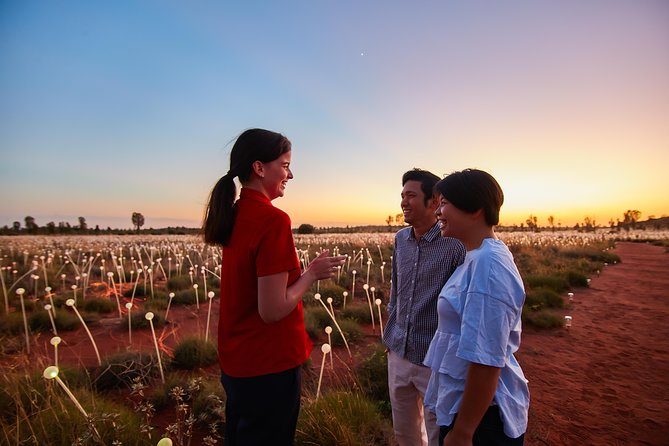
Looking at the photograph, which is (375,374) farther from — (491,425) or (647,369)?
(647,369)

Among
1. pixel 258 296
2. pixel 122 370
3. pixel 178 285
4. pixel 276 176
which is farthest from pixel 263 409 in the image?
pixel 178 285

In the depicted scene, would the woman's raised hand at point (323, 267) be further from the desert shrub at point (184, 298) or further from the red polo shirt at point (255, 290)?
the desert shrub at point (184, 298)

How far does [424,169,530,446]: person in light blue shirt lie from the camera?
140 centimetres

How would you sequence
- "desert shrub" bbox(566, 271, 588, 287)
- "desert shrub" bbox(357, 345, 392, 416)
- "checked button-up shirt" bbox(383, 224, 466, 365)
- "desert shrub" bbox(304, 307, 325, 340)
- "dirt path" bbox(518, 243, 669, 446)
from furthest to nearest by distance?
"desert shrub" bbox(566, 271, 588, 287), "desert shrub" bbox(304, 307, 325, 340), "desert shrub" bbox(357, 345, 392, 416), "dirt path" bbox(518, 243, 669, 446), "checked button-up shirt" bbox(383, 224, 466, 365)

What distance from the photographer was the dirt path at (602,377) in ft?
12.5

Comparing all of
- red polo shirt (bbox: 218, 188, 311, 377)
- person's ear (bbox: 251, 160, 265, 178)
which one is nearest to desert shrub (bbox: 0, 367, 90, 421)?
red polo shirt (bbox: 218, 188, 311, 377)

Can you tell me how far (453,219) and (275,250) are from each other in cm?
95

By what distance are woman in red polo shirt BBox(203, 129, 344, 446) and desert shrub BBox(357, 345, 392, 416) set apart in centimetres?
265

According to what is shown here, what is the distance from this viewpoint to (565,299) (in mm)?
10219

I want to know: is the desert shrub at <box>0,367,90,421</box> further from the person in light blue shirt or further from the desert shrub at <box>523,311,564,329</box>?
the desert shrub at <box>523,311,564,329</box>

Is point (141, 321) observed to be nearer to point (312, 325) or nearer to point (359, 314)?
point (312, 325)

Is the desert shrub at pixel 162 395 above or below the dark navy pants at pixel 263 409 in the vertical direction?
below

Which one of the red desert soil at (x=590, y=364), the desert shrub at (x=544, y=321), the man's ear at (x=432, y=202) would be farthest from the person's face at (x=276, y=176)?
the desert shrub at (x=544, y=321)

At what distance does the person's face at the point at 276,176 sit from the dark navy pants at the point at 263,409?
1015mm
